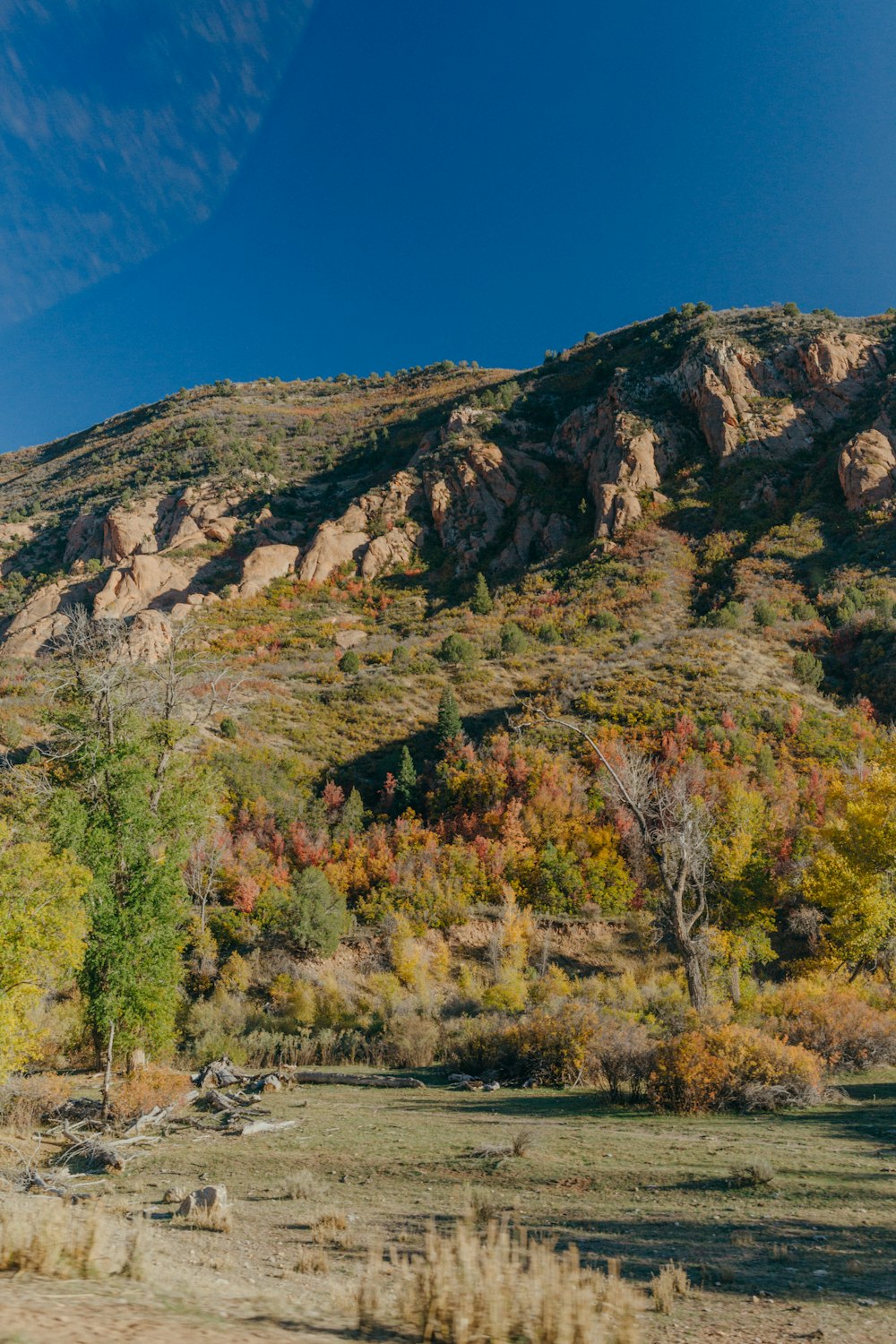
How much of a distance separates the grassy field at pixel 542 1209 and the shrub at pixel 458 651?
113 ft

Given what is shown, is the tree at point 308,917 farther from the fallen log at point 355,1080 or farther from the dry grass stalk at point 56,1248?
the dry grass stalk at point 56,1248

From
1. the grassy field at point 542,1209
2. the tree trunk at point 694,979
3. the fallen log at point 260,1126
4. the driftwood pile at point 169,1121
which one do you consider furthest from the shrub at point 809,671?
the fallen log at point 260,1126

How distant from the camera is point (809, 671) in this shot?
36.3m

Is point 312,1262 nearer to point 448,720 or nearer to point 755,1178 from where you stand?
point 755,1178

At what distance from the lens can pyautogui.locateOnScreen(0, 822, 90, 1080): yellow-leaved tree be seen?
8984 millimetres

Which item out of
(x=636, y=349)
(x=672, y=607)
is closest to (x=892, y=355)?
(x=636, y=349)

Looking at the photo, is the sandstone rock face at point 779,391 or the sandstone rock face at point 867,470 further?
the sandstone rock face at point 779,391

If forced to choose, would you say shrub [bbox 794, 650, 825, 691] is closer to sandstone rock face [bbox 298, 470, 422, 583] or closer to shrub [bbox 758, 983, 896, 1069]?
shrub [bbox 758, 983, 896, 1069]

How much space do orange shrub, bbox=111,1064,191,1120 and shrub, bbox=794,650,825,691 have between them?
34620mm

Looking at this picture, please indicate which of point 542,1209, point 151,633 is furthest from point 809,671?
point 151,633

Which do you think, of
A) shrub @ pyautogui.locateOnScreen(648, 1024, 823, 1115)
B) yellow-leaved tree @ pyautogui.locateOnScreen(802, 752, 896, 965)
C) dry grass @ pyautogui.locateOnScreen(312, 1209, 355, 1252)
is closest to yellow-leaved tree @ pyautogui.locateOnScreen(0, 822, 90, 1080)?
dry grass @ pyautogui.locateOnScreen(312, 1209, 355, 1252)

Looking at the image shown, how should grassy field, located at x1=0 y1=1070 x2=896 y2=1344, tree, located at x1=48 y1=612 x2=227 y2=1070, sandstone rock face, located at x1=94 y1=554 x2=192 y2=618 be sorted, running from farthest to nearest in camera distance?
sandstone rock face, located at x1=94 y1=554 x2=192 y2=618 < tree, located at x1=48 y1=612 x2=227 y2=1070 < grassy field, located at x1=0 y1=1070 x2=896 y2=1344

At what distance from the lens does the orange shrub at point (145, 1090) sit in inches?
435

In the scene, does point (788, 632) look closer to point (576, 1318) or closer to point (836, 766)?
point (836, 766)
